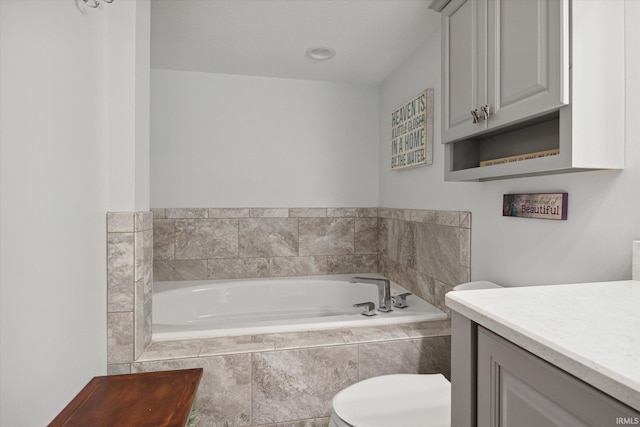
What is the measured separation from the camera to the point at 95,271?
142 centimetres

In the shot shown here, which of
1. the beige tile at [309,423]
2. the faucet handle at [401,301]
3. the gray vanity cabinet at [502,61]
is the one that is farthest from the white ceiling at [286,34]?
the beige tile at [309,423]

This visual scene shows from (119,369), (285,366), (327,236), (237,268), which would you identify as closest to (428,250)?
(327,236)

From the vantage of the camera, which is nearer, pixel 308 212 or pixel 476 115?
pixel 476 115

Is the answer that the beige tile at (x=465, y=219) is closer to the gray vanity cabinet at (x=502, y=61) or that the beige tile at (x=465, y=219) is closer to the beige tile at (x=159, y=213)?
the gray vanity cabinet at (x=502, y=61)

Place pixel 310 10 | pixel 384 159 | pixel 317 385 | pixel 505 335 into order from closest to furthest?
1. pixel 505 335
2. pixel 317 385
3. pixel 310 10
4. pixel 384 159

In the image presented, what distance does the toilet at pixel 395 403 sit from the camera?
1.16 m

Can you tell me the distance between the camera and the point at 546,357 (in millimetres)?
511

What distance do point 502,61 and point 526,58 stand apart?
0.41ft

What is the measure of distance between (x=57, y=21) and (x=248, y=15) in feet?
3.71

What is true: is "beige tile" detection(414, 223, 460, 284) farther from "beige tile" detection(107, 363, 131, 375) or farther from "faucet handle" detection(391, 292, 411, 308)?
"beige tile" detection(107, 363, 131, 375)

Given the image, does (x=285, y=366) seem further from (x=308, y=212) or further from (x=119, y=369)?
(x=308, y=212)

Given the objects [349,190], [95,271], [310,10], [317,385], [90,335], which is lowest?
[317,385]

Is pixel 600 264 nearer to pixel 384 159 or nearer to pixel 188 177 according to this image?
pixel 384 159

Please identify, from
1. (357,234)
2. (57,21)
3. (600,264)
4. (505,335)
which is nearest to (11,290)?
(57,21)
